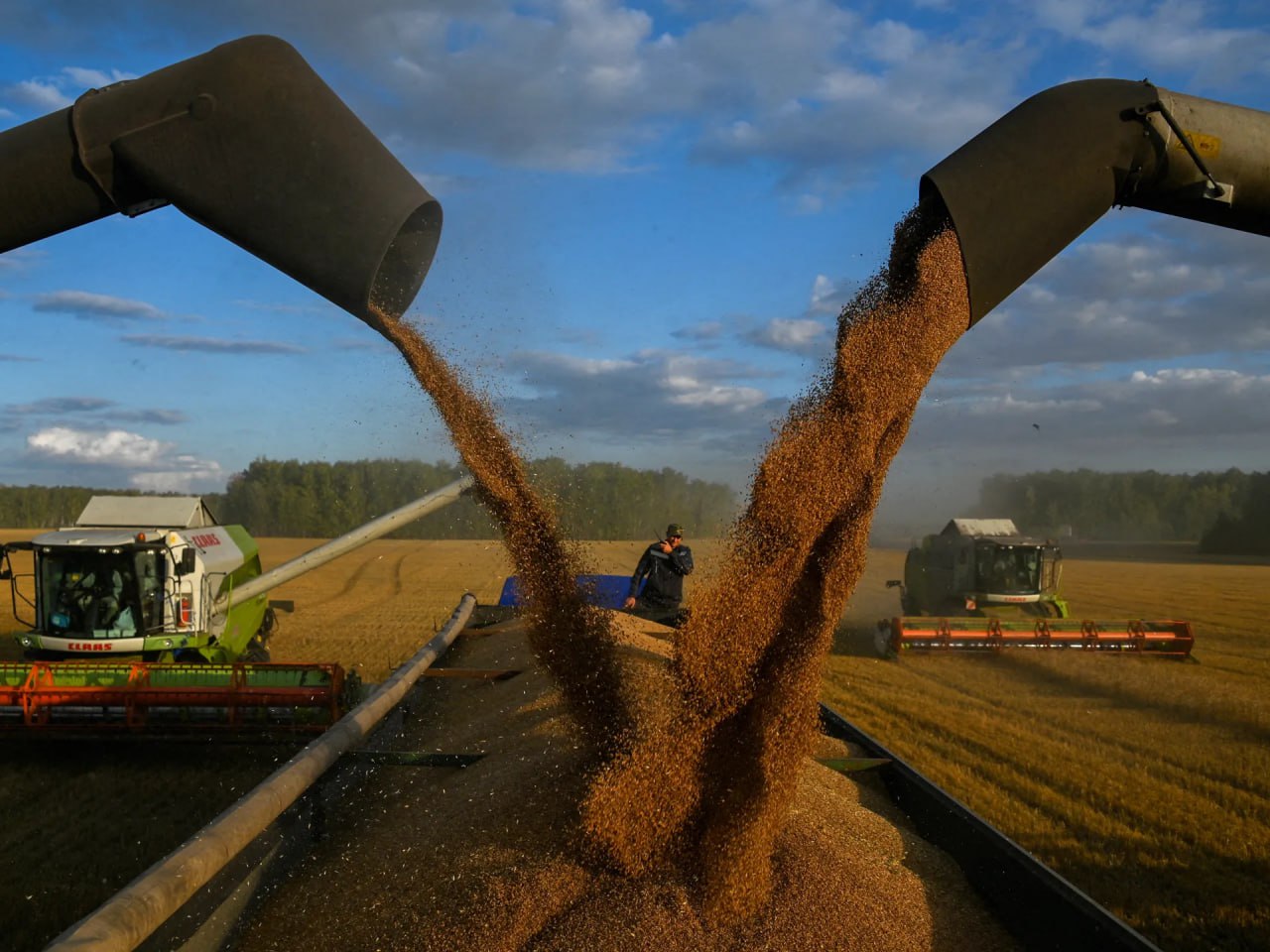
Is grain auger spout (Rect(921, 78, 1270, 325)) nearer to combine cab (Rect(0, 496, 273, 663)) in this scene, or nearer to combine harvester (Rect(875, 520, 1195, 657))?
combine cab (Rect(0, 496, 273, 663))

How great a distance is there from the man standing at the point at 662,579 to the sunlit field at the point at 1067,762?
278mm

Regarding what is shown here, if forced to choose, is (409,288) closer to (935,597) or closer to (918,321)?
(918,321)

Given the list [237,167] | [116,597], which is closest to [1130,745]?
[237,167]

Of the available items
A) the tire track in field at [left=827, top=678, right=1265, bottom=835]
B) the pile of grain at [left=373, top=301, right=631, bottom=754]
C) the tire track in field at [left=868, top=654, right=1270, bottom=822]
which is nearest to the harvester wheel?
the tire track in field at [left=827, top=678, right=1265, bottom=835]

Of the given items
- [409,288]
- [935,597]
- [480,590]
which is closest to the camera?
[409,288]

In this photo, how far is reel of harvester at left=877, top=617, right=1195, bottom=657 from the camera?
11.6 meters

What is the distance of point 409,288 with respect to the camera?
11.3 feet

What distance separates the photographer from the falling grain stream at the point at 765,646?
2793mm

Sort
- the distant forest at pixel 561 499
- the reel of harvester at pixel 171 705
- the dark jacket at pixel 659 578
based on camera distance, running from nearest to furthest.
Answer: the distant forest at pixel 561 499 → the reel of harvester at pixel 171 705 → the dark jacket at pixel 659 578

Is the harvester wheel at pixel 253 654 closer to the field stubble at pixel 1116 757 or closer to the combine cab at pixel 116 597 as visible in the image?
the combine cab at pixel 116 597

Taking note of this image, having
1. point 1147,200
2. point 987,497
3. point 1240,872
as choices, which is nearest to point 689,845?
point 1147,200

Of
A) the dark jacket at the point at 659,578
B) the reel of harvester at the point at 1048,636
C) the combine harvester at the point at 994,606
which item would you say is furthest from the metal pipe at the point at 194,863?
the combine harvester at the point at 994,606

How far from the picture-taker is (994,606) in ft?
44.2

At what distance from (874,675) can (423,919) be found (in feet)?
28.8
